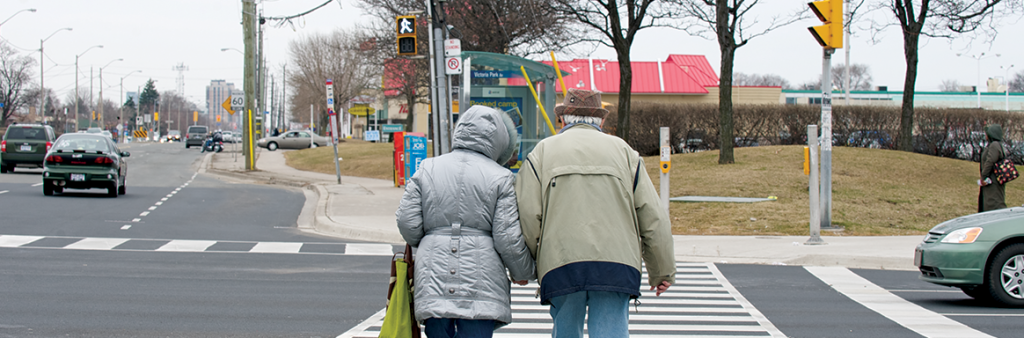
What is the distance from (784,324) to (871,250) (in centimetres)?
510

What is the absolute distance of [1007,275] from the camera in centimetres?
770

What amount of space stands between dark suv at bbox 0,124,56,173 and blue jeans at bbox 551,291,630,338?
86.9 feet

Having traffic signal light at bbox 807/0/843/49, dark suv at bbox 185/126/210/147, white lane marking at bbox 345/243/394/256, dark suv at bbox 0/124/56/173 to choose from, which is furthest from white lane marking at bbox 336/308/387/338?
dark suv at bbox 185/126/210/147

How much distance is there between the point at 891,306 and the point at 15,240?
35.6ft

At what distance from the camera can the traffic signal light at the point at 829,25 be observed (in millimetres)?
11883

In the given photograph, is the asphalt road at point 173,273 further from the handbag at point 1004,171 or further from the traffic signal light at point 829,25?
the handbag at point 1004,171

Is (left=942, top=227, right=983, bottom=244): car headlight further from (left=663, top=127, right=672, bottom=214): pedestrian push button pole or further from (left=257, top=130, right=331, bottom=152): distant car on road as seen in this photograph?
(left=257, top=130, right=331, bottom=152): distant car on road

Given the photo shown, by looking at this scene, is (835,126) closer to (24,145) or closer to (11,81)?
(24,145)

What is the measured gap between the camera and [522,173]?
384 centimetres

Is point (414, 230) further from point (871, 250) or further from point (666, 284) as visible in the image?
point (871, 250)

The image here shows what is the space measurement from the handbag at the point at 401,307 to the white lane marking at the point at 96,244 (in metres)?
8.48

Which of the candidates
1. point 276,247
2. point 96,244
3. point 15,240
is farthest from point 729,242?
point 15,240

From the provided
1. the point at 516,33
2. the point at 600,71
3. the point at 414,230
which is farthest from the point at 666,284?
the point at 600,71

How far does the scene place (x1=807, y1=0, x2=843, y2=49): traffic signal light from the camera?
39.0 ft
